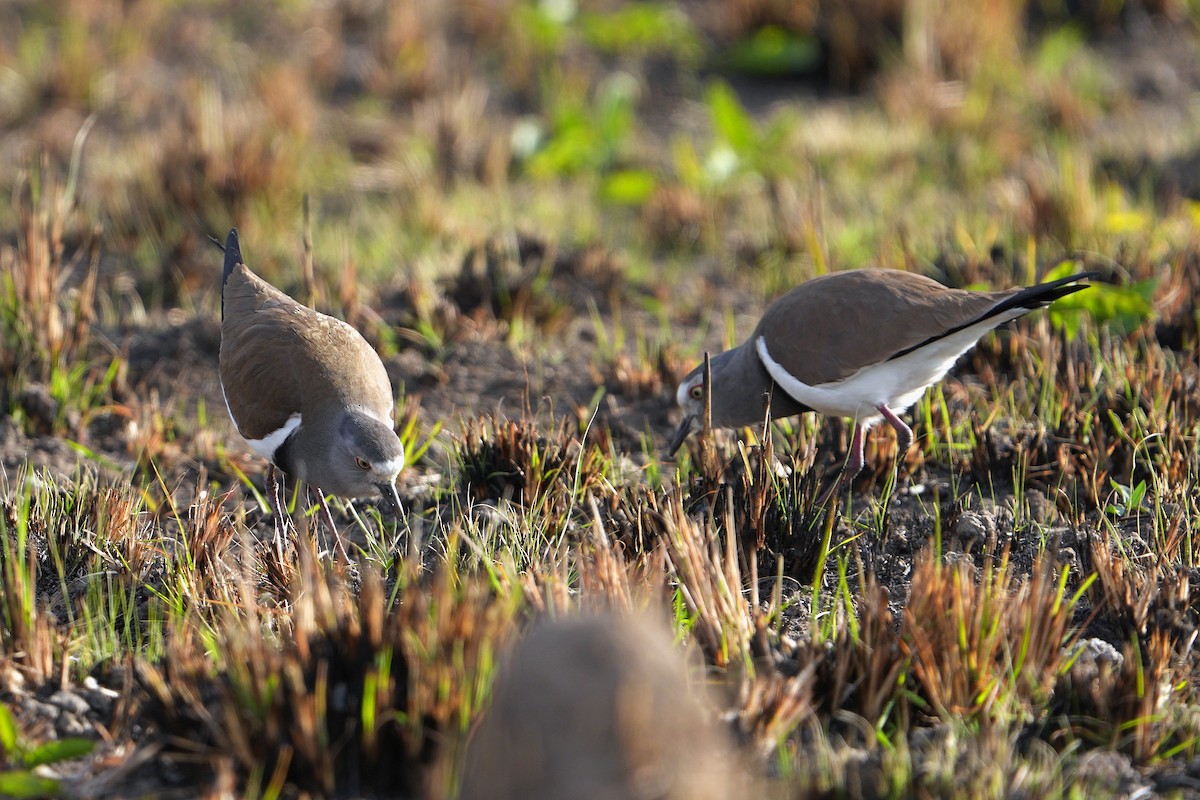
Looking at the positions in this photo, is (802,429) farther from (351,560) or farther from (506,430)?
(351,560)

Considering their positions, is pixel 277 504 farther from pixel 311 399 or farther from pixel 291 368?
pixel 291 368

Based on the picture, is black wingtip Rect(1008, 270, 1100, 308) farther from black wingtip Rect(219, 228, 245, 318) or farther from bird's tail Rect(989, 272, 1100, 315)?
black wingtip Rect(219, 228, 245, 318)

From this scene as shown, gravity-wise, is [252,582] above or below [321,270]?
below

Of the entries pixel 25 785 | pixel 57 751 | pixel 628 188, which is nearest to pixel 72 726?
pixel 57 751

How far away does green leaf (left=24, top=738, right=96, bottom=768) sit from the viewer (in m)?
2.81

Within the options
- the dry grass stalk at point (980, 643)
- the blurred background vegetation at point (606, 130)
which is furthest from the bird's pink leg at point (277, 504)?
the dry grass stalk at point (980, 643)

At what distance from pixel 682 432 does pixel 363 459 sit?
1247 millimetres

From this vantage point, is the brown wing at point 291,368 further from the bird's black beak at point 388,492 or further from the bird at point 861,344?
the bird at point 861,344

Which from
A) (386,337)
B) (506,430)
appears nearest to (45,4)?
(386,337)

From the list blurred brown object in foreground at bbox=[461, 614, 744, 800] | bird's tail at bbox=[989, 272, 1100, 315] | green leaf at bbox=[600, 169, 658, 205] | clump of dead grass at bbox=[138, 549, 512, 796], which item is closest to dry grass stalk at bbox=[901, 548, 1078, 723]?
blurred brown object in foreground at bbox=[461, 614, 744, 800]

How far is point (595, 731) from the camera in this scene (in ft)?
7.98

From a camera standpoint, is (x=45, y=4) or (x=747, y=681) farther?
(x=45, y=4)

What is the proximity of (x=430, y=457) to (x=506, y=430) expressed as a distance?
2.48 ft

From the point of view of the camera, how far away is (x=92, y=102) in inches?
340
